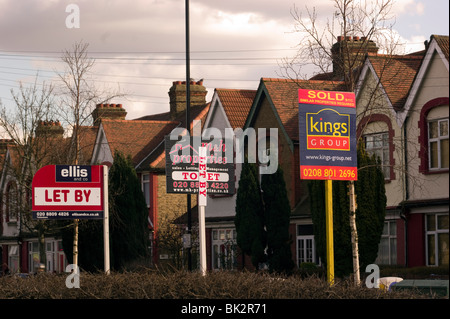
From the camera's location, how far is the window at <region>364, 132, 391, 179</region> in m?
29.4

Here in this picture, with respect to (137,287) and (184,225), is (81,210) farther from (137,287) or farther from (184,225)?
(184,225)

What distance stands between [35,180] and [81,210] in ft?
4.67

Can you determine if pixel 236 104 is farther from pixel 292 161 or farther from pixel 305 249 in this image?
pixel 305 249

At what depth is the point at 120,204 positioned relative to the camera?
38312 millimetres

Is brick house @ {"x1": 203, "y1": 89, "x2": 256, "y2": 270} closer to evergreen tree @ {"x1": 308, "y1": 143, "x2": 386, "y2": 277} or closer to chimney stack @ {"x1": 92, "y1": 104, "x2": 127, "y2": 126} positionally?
evergreen tree @ {"x1": 308, "y1": 143, "x2": 386, "y2": 277}

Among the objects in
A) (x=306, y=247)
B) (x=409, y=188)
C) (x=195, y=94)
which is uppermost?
(x=195, y=94)

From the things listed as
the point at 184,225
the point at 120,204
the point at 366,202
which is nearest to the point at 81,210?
the point at 366,202

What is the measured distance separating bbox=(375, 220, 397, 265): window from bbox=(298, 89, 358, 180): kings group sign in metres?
12.5

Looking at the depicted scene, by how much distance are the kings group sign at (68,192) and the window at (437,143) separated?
11.3 metres

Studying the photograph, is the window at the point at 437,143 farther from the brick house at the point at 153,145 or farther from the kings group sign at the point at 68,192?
the brick house at the point at 153,145

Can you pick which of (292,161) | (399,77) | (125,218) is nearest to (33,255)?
(125,218)

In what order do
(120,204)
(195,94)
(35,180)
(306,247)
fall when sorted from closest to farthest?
1. (35,180)
2. (306,247)
3. (120,204)
4. (195,94)

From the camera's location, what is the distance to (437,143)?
27.1 m

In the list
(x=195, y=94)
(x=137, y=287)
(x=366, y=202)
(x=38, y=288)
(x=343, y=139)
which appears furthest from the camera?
(x=195, y=94)
